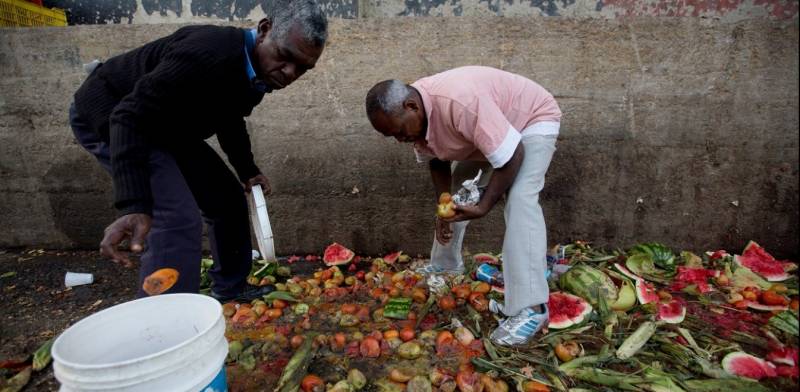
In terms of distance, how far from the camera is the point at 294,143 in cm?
405

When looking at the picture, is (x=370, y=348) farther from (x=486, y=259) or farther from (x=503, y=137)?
(x=486, y=259)

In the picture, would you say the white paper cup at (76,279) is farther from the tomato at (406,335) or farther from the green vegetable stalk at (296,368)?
the tomato at (406,335)

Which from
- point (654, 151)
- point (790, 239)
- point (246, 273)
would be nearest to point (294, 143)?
point (246, 273)

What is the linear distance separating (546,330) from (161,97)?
8.66ft

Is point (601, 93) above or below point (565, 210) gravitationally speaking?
above

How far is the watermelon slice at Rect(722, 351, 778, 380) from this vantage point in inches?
89.0

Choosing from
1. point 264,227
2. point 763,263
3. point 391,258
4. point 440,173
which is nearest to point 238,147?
point 264,227

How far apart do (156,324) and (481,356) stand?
1787 millimetres

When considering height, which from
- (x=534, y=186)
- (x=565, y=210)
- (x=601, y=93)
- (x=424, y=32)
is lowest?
(x=565, y=210)

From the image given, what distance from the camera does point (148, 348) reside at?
2.06m

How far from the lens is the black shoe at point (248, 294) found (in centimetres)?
325

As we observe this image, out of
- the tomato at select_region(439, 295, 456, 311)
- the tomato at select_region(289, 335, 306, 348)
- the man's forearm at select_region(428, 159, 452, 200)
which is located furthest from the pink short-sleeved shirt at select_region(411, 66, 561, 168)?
the tomato at select_region(289, 335, 306, 348)

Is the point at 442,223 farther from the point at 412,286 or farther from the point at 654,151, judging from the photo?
the point at 654,151

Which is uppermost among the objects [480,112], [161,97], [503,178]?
[161,97]
